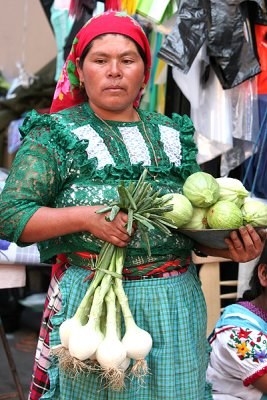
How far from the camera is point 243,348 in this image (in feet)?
9.07

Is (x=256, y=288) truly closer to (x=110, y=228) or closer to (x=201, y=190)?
(x=201, y=190)

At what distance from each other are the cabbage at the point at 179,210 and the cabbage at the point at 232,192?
16 cm

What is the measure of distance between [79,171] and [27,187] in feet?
0.58

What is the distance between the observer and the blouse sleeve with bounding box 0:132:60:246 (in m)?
2.04

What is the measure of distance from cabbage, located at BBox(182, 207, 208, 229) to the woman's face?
1.37 ft

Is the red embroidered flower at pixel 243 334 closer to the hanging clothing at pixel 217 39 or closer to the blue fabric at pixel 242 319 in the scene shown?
the blue fabric at pixel 242 319

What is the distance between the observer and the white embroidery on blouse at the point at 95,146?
2.17 meters

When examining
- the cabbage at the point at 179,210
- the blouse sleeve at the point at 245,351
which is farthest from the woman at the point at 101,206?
the blouse sleeve at the point at 245,351

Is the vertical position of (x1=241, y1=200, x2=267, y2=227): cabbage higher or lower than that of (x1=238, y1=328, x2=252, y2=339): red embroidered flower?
higher

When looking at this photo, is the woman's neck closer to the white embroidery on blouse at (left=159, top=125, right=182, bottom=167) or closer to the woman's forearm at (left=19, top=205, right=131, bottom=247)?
the white embroidery on blouse at (left=159, top=125, right=182, bottom=167)

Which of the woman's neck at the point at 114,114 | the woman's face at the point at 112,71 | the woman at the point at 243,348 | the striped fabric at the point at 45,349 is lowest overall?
the woman at the point at 243,348

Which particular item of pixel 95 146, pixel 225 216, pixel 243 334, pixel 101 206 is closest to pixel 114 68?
pixel 95 146

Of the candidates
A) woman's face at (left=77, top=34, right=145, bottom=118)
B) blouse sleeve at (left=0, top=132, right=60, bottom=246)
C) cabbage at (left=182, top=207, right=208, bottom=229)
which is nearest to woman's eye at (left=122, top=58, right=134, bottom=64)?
woman's face at (left=77, top=34, right=145, bottom=118)

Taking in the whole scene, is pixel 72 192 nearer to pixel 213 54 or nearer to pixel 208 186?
pixel 208 186
